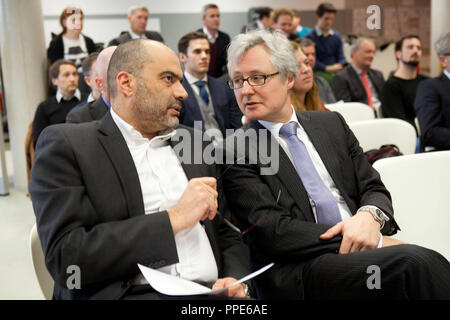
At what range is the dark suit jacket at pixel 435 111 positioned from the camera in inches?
127

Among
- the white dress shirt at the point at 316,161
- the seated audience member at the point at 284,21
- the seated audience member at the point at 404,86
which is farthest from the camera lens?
the seated audience member at the point at 284,21

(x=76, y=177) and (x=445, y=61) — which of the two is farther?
(x=445, y=61)

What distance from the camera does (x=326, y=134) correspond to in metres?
1.94

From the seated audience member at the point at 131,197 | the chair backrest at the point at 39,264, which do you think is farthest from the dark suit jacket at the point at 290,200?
the chair backrest at the point at 39,264

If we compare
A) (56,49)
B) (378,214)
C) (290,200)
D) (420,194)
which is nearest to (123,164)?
(290,200)

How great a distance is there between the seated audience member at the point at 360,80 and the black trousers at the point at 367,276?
366cm

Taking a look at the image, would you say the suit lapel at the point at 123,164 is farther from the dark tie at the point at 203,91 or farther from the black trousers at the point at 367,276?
the dark tie at the point at 203,91

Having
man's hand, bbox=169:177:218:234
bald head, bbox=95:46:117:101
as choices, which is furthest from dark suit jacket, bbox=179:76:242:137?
man's hand, bbox=169:177:218:234

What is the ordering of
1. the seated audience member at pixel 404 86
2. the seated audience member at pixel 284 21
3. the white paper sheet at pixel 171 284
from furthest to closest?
the seated audience member at pixel 284 21 < the seated audience member at pixel 404 86 < the white paper sheet at pixel 171 284

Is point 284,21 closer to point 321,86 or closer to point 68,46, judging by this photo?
point 321,86

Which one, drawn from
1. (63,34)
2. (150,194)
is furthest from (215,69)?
(150,194)

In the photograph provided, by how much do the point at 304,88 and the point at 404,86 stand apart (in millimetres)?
2145
